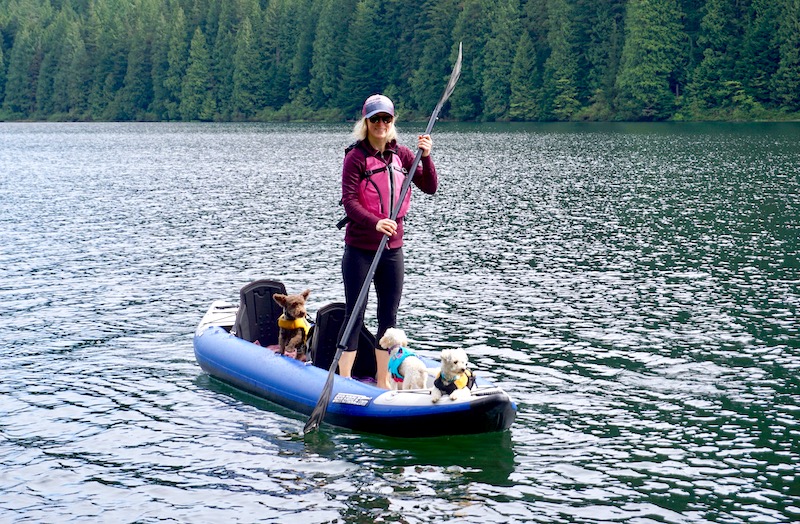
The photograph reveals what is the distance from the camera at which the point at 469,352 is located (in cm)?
1452

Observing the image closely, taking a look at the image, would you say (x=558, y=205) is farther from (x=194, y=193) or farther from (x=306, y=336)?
(x=306, y=336)

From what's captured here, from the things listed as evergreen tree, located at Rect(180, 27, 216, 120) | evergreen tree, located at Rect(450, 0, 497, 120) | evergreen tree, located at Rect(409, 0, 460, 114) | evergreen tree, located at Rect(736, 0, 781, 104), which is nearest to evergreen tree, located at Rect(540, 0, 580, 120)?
evergreen tree, located at Rect(450, 0, 497, 120)

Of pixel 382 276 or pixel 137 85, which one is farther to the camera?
pixel 137 85

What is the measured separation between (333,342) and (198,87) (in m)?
124

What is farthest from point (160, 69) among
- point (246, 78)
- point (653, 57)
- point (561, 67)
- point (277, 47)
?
point (653, 57)

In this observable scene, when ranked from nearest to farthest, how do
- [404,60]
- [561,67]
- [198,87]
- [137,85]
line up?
[561,67], [404,60], [198,87], [137,85]

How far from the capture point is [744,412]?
11414 mm

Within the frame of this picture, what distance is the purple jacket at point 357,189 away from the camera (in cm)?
998

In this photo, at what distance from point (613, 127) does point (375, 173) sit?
240ft

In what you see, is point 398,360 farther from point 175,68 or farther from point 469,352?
point 175,68

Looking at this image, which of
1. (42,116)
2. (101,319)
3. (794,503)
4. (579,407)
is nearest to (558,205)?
(101,319)

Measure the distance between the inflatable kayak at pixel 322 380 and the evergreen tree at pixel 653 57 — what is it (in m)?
77.2

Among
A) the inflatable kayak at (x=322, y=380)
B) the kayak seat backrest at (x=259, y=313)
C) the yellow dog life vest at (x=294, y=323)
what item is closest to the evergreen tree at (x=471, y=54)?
the inflatable kayak at (x=322, y=380)

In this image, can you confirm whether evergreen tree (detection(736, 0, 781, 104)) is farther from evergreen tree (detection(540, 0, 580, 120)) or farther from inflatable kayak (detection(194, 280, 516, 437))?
inflatable kayak (detection(194, 280, 516, 437))
